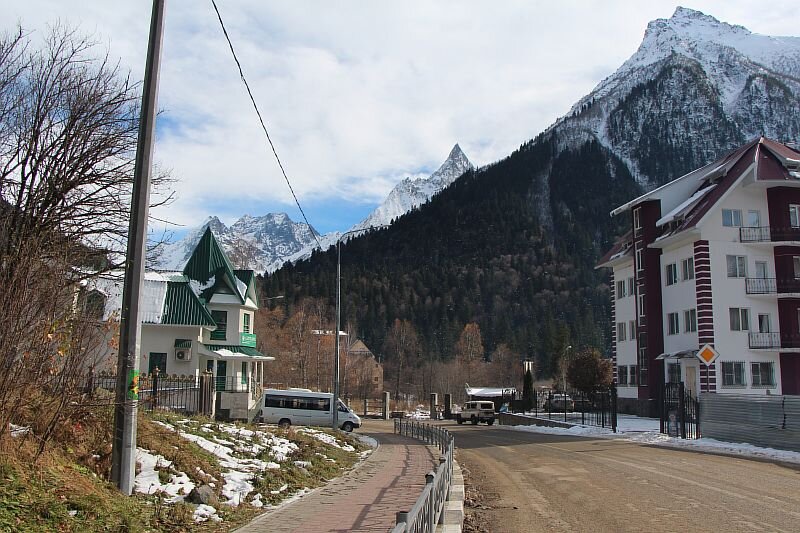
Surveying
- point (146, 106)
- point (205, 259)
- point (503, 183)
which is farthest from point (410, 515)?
point (503, 183)

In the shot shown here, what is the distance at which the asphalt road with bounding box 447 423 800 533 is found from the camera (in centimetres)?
1060

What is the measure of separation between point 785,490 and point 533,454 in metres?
11.5

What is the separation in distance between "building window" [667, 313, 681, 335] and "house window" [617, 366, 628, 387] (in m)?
7.27

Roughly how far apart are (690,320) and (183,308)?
2900cm

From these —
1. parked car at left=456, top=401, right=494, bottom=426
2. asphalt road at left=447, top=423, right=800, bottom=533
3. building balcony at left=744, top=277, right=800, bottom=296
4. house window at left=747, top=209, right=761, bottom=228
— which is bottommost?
parked car at left=456, top=401, right=494, bottom=426

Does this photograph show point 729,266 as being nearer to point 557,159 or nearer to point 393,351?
point 393,351

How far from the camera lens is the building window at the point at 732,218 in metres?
41.9

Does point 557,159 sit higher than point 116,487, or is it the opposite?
point 557,159

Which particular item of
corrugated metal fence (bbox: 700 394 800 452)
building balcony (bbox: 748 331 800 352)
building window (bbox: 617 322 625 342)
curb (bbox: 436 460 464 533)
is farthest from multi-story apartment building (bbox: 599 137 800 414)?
curb (bbox: 436 460 464 533)

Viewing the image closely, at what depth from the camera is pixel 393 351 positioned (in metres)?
122

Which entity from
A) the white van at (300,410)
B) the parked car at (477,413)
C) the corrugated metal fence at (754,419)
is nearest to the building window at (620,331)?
the parked car at (477,413)

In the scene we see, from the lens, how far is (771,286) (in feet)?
136

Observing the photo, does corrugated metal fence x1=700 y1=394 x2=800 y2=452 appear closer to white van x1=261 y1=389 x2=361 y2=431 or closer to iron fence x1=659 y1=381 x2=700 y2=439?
iron fence x1=659 y1=381 x2=700 y2=439

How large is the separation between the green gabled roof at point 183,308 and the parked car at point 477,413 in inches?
864
